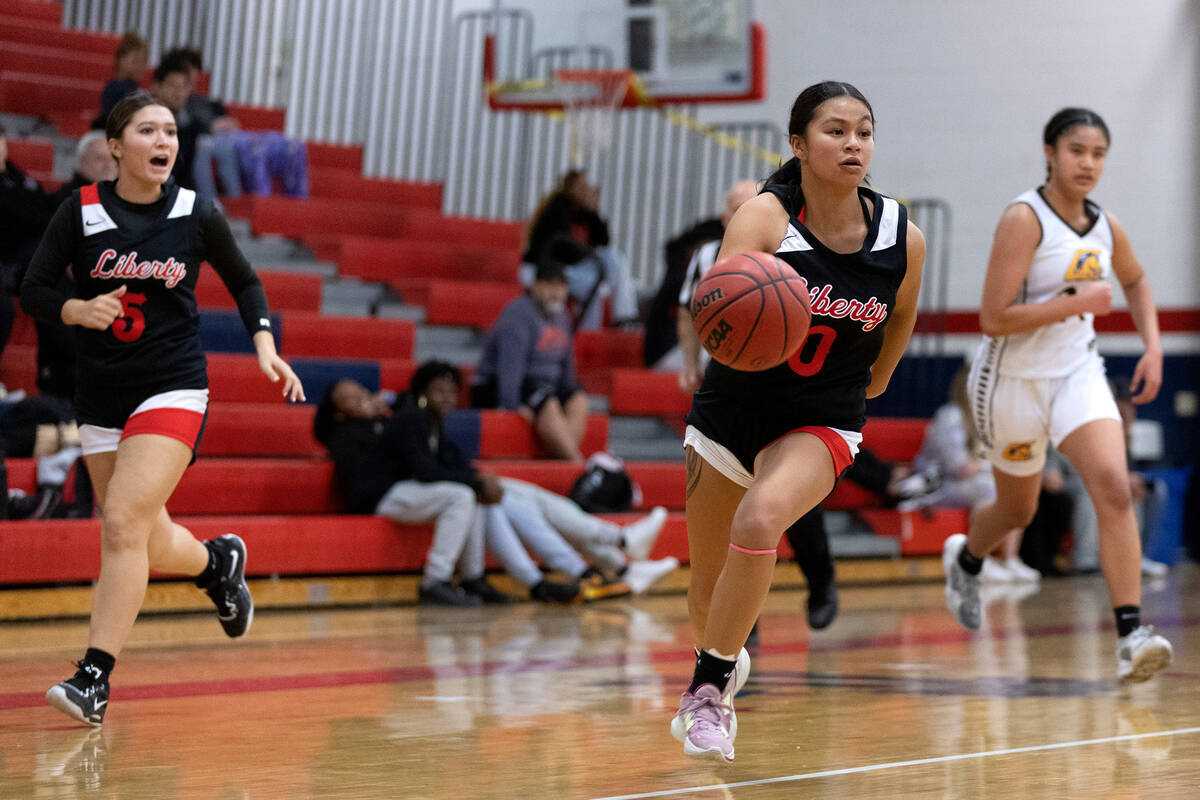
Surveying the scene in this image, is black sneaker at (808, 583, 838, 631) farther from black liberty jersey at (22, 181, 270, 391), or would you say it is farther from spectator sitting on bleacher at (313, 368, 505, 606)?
black liberty jersey at (22, 181, 270, 391)

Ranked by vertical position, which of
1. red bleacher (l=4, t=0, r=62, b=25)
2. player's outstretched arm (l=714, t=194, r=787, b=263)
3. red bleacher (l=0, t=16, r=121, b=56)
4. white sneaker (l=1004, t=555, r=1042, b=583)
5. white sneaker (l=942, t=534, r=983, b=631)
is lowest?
white sneaker (l=1004, t=555, r=1042, b=583)

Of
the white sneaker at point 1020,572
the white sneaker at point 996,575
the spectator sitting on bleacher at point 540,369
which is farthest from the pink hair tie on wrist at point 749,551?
the white sneaker at point 1020,572

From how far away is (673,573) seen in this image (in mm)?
9219

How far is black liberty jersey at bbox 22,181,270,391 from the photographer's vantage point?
4434mm

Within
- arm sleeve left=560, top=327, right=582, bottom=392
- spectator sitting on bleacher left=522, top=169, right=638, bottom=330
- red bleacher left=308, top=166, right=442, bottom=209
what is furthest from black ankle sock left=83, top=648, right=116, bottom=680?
red bleacher left=308, top=166, right=442, bottom=209

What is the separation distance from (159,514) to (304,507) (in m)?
3.71

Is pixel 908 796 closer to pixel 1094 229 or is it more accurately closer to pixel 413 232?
pixel 1094 229

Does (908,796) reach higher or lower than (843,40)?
lower

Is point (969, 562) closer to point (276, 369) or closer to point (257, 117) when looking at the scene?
point (276, 369)

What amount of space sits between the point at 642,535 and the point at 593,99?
4.89m

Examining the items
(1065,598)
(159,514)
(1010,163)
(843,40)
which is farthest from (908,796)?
(843,40)

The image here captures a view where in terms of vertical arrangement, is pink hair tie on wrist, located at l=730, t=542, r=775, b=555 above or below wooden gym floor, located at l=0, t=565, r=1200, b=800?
above

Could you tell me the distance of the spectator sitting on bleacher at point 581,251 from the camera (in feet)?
37.5

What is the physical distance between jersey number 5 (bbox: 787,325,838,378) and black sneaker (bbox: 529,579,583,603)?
4749 millimetres
